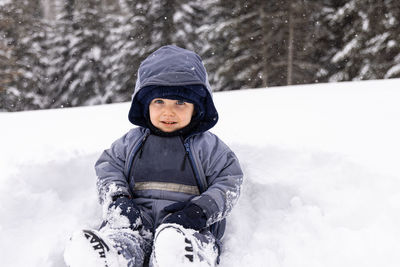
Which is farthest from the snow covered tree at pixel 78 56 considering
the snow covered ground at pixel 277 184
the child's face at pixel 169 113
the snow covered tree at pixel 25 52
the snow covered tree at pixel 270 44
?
the child's face at pixel 169 113

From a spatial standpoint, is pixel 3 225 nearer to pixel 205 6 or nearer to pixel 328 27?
pixel 328 27

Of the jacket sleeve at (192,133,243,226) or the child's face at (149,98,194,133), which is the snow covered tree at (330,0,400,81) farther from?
the child's face at (149,98,194,133)

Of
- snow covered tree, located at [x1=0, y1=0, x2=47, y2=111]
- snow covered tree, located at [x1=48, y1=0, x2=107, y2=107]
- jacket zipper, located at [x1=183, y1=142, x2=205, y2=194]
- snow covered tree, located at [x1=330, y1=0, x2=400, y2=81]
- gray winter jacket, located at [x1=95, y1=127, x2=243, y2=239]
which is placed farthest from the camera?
snow covered tree, located at [x1=48, y1=0, x2=107, y2=107]

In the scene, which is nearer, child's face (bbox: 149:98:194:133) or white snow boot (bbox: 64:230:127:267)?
white snow boot (bbox: 64:230:127:267)

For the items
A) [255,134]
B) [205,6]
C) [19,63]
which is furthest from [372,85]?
[19,63]

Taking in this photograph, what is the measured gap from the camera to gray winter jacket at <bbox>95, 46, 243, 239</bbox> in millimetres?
2182

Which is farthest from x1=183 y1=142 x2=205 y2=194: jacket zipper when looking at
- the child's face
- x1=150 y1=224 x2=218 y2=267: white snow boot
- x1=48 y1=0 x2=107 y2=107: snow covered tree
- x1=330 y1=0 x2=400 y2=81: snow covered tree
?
x1=48 y1=0 x2=107 y2=107: snow covered tree

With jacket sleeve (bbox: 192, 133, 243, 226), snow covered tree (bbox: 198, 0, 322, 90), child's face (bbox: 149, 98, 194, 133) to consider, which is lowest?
snow covered tree (bbox: 198, 0, 322, 90)

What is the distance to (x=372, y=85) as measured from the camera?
441cm

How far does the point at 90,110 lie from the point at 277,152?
2706 mm

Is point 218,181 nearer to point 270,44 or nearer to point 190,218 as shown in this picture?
point 190,218

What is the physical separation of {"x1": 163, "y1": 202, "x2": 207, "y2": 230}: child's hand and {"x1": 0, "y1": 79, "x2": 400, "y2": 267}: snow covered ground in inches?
13.9

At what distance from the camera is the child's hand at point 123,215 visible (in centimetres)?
203

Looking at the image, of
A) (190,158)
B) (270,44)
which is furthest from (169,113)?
(270,44)
